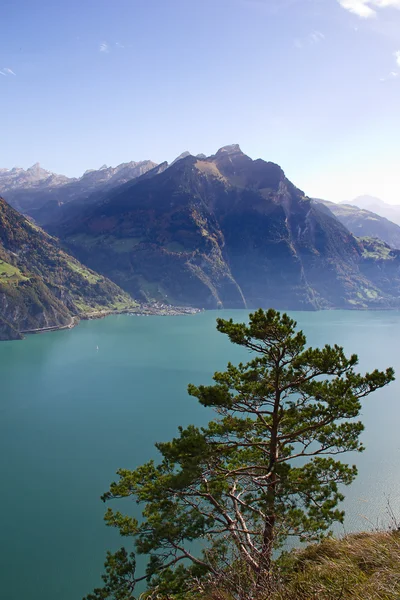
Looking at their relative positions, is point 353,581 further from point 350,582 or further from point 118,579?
point 118,579

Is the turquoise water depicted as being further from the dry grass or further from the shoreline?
the shoreline

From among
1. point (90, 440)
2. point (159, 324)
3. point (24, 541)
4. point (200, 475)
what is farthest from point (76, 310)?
point (200, 475)

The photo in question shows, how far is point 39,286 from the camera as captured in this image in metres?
131

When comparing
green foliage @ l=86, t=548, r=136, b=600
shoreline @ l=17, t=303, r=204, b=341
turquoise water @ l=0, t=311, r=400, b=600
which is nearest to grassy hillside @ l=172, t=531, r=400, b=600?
turquoise water @ l=0, t=311, r=400, b=600

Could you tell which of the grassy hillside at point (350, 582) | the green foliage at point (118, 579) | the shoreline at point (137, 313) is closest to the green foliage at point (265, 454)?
the green foliage at point (118, 579)

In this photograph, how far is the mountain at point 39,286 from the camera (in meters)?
118

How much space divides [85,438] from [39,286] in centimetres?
10265

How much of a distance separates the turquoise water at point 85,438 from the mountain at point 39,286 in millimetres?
24638

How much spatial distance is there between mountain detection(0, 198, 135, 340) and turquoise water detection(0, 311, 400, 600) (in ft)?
80.8

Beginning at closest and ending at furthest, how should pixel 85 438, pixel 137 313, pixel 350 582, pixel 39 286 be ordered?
Answer: pixel 350 582 < pixel 85 438 < pixel 39 286 < pixel 137 313

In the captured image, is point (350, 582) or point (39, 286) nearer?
point (350, 582)

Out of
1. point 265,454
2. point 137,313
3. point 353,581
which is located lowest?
point 137,313

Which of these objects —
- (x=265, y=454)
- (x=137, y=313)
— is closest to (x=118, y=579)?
(x=265, y=454)

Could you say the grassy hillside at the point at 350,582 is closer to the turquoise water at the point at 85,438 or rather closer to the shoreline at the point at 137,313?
the turquoise water at the point at 85,438
